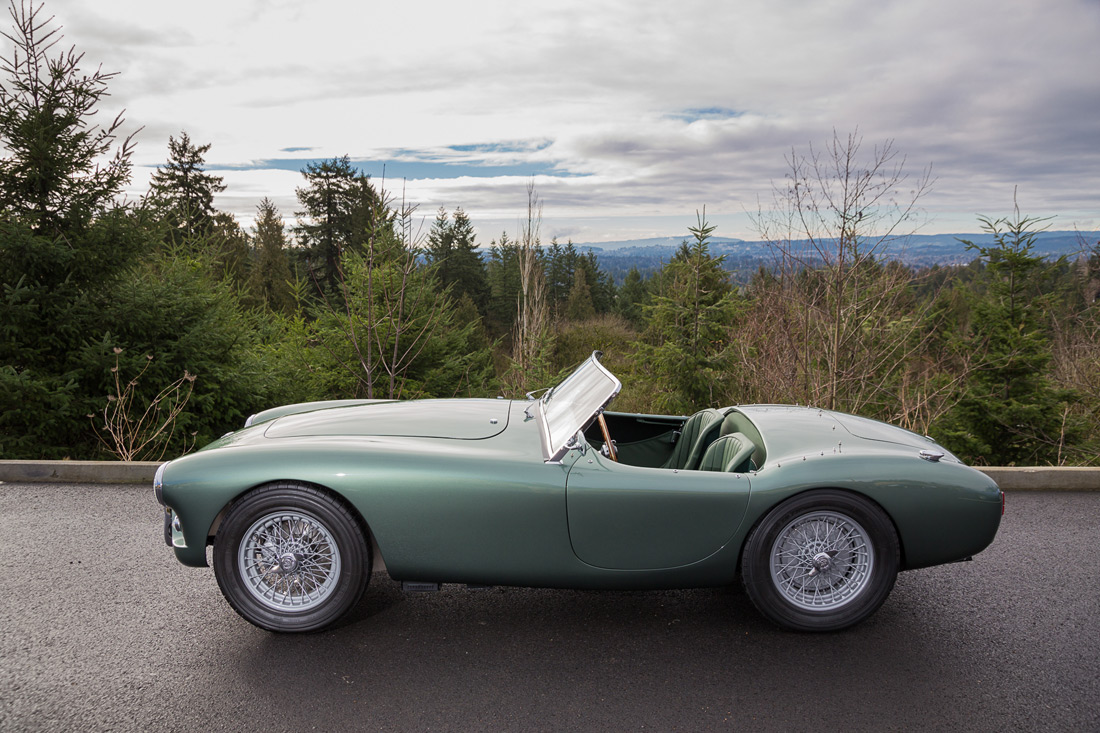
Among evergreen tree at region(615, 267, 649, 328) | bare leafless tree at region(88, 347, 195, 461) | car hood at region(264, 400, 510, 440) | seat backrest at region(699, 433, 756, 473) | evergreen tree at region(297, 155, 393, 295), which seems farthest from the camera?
evergreen tree at region(615, 267, 649, 328)

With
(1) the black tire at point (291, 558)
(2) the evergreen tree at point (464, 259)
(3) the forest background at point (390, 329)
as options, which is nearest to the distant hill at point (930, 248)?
(3) the forest background at point (390, 329)

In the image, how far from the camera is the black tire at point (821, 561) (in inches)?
127

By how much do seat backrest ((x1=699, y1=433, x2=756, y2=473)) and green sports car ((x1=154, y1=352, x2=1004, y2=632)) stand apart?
0.17ft

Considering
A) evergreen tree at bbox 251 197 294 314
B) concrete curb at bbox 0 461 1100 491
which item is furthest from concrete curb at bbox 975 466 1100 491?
evergreen tree at bbox 251 197 294 314

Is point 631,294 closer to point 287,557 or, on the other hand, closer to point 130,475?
point 130,475

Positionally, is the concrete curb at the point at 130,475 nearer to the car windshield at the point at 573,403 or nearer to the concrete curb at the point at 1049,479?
the concrete curb at the point at 1049,479

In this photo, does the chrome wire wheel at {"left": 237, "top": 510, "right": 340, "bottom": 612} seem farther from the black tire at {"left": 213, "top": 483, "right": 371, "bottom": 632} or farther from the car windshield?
the car windshield

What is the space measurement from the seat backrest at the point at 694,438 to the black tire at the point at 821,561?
87 cm

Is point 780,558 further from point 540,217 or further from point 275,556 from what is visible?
point 540,217

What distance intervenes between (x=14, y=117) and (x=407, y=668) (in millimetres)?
8069

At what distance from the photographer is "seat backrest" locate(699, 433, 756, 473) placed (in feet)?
11.4

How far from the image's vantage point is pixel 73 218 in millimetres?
7750

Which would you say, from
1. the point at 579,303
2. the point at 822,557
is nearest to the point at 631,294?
the point at 579,303

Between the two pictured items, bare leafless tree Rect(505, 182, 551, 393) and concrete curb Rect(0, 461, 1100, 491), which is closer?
concrete curb Rect(0, 461, 1100, 491)
